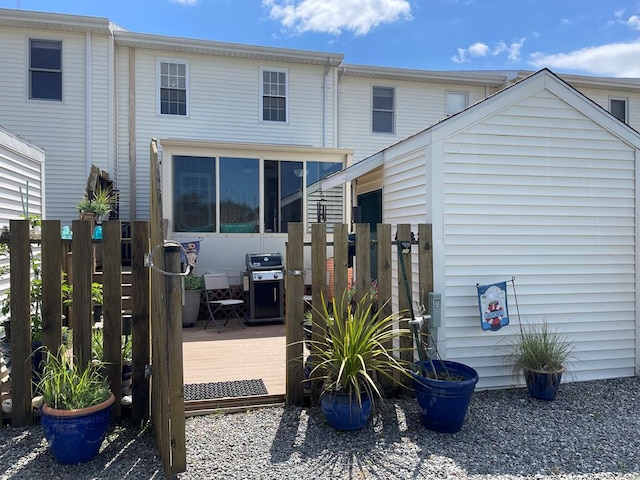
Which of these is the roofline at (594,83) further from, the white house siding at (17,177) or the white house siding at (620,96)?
the white house siding at (17,177)

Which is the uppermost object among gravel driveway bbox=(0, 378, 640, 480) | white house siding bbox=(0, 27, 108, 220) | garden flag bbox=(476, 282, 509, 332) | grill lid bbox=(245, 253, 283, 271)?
white house siding bbox=(0, 27, 108, 220)

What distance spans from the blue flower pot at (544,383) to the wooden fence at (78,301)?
3142 millimetres

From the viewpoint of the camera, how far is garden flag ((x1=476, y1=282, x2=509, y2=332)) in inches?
153

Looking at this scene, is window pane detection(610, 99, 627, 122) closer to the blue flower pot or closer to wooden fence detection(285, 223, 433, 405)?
the blue flower pot

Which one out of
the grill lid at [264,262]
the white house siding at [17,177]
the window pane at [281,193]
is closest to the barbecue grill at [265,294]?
the grill lid at [264,262]

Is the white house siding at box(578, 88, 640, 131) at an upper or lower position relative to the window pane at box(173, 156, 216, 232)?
upper

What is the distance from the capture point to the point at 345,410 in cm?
298

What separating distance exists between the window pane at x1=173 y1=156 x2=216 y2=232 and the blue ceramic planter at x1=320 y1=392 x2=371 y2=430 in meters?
5.67

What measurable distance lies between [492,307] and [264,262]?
4.05 meters

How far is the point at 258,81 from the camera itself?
1016cm

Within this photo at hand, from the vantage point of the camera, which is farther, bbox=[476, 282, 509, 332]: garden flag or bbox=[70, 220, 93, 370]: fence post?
bbox=[476, 282, 509, 332]: garden flag

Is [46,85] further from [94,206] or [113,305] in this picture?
[113,305]

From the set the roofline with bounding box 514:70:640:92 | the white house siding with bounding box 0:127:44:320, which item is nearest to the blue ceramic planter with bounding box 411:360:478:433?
the white house siding with bounding box 0:127:44:320

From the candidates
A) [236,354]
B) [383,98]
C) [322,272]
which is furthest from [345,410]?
[383,98]
